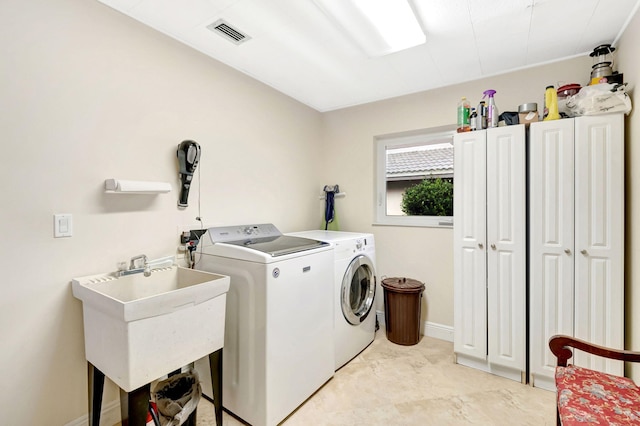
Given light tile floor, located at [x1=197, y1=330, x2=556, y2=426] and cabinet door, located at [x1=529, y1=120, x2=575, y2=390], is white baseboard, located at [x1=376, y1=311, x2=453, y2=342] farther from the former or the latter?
cabinet door, located at [x1=529, y1=120, x2=575, y2=390]

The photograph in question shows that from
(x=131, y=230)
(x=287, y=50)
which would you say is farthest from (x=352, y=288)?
(x=287, y=50)

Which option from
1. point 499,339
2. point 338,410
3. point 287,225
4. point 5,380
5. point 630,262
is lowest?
point 338,410

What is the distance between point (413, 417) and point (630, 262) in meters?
1.58

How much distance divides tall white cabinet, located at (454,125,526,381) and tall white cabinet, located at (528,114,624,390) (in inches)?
2.9

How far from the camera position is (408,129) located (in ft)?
9.16

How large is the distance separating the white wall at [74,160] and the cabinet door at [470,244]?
6.13ft

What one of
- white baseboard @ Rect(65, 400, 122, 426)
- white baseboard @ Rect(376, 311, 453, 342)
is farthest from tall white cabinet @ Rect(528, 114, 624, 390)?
white baseboard @ Rect(65, 400, 122, 426)

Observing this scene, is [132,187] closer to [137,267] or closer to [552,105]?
[137,267]

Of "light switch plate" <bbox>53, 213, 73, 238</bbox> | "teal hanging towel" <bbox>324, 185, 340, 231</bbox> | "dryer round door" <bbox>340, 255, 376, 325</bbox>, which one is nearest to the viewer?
"light switch plate" <bbox>53, 213, 73, 238</bbox>

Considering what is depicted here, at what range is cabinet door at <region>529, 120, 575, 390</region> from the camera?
1810 millimetres

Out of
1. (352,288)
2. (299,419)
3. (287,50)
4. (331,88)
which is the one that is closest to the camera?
(299,419)

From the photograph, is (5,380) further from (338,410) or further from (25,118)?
(338,410)

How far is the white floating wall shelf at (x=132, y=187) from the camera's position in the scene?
153 cm

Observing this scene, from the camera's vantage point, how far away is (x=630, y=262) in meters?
1.69
